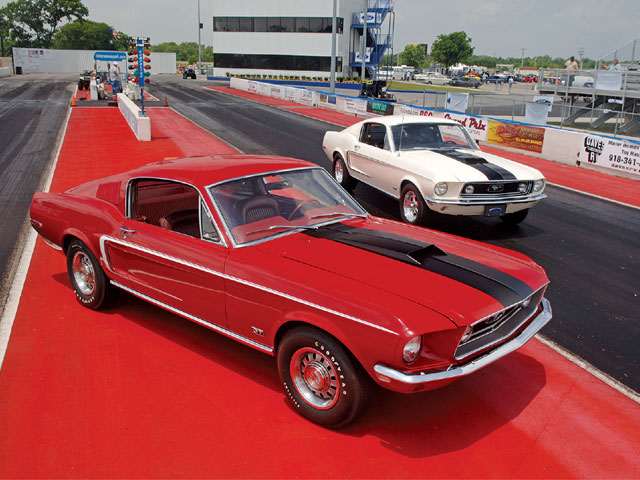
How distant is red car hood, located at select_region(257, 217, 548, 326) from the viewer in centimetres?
367

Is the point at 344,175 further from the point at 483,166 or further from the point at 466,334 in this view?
the point at 466,334

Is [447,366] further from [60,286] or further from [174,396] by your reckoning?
[60,286]

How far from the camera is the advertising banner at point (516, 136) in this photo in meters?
17.6

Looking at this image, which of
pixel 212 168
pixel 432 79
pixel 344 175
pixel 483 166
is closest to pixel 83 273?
pixel 212 168

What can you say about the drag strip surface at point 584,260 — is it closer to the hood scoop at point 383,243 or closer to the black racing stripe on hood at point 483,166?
the black racing stripe on hood at point 483,166

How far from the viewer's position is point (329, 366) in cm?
372

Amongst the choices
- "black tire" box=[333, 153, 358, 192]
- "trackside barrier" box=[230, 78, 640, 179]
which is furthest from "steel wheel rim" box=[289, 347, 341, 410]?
"trackside barrier" box=[230, 78, 640, 179]

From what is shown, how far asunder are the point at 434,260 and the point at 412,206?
4.85 m

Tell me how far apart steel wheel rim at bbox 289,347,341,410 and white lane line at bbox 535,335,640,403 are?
2.51 metres

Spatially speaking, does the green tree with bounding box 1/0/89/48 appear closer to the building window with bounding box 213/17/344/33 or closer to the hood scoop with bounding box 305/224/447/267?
the building window with bounding box 213/17/344/33

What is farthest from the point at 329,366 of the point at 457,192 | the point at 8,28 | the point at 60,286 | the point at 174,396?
the point at 8,28

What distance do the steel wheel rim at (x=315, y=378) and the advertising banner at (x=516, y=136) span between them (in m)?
15.8

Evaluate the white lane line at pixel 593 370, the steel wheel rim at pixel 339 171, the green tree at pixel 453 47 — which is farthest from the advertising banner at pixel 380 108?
the green tree at pixel 453 47

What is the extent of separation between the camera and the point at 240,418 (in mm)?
3973
